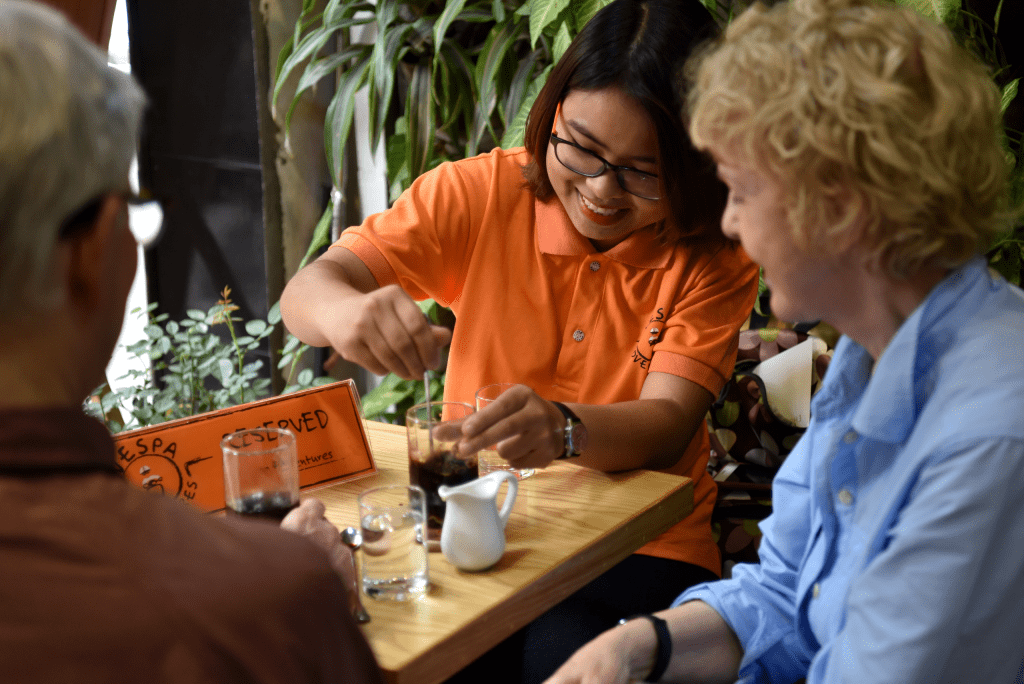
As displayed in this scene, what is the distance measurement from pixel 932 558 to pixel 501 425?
2.19ft

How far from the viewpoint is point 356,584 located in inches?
42.6

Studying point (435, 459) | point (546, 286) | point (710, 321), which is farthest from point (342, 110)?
point (435, 459)

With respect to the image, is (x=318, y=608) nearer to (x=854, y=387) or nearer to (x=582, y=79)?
(x=854, y=387)

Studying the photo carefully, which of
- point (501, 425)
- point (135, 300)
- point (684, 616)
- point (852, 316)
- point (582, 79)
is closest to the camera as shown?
point (852, 316)

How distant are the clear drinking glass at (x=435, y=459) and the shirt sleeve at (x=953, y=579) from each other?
584mm

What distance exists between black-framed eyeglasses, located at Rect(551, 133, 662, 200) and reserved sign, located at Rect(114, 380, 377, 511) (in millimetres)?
579

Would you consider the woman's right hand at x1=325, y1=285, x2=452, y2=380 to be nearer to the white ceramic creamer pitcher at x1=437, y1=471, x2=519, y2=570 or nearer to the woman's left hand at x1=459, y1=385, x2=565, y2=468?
the woman's left hand at x1=459, y1=385, x2=565, y2=468

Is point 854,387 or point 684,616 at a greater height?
point 854,387

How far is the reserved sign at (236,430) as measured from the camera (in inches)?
51.8

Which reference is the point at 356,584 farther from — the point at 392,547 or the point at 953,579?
the point at 953,579

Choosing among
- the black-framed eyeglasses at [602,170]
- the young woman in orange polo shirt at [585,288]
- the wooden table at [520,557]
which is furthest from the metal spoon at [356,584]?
the black-framed eyeglasses at [602,170]

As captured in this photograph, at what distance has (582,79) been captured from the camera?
163 centimetres

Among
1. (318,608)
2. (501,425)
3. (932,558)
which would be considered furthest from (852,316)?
(318,608)

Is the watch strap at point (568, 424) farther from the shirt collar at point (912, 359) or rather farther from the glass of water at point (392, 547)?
the shirt collar at point (912, 359)
